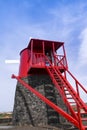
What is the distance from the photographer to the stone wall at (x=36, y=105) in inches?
596

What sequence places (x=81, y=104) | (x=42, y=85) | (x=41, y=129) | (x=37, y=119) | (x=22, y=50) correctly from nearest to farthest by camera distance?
(x=81, y=104)
(x=41, y=129)
(x=37, y=119)
(x=42, y=85)
(x=22, y=50)

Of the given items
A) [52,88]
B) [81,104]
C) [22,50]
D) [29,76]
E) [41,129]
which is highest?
[22,50]

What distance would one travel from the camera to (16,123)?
15.6 metres

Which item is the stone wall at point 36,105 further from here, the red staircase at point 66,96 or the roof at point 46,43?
the roof at point 46,43

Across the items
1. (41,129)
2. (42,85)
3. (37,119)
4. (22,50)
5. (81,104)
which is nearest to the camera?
(81,104)

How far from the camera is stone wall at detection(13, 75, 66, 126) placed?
1513cm

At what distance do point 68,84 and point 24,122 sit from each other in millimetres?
4881

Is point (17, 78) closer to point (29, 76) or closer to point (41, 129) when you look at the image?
point (29, 76)

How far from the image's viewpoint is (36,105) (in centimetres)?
1559

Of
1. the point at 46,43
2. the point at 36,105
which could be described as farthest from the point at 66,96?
the point at 46,43

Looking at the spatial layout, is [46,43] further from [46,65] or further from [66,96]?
[66,96]

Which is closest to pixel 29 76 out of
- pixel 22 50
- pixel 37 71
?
pixel 37 71

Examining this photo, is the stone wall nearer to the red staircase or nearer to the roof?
the red staircase

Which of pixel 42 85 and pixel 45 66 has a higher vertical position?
pixel 45 66
